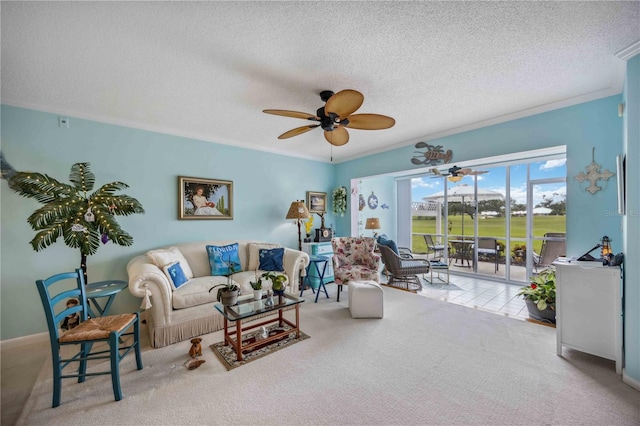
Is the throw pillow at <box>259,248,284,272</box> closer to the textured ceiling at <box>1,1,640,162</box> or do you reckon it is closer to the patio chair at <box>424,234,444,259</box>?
the textured ceiling at <box>1,1,640,162</box>

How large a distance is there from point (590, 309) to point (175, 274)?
13.5 feet

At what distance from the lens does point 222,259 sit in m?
3.61

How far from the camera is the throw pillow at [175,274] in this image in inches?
114

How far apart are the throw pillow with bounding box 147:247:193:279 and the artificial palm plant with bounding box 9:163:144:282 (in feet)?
1.03

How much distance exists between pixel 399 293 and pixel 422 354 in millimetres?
1869

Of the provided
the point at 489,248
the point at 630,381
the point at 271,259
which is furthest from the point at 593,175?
the point at 271,259

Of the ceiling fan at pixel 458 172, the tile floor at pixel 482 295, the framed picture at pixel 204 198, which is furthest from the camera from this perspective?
the ceiling fan at pixel 458 172

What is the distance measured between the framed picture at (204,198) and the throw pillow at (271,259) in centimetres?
92

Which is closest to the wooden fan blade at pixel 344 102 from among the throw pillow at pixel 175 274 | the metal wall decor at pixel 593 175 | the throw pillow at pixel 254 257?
the throw pillow at pixel 175 274

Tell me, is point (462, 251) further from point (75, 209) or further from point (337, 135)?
point (75, 209)

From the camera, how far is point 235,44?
1.84 meters

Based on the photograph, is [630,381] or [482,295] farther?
[482,295]

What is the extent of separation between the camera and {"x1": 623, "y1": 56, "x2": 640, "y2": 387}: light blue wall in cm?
190

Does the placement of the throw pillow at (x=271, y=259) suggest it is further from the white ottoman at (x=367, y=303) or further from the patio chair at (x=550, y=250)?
the patio chair at (x=550, y=250)
